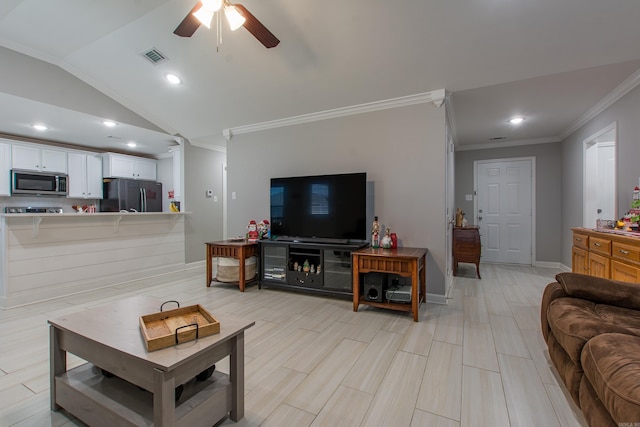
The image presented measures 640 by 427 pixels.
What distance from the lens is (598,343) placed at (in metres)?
1.27

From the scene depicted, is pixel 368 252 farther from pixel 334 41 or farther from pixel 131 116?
pixel 131 116

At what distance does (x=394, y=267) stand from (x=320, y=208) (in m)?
1.20

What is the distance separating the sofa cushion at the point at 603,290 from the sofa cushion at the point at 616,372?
0.57 meters

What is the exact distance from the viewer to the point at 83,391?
4.61ft

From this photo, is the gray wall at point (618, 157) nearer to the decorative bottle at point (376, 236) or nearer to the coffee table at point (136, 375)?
the decorative bottle at point (376, 236)

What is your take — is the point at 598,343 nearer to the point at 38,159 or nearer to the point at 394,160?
the point at 394,160

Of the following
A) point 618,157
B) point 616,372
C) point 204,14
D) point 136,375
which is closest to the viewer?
point 616,372

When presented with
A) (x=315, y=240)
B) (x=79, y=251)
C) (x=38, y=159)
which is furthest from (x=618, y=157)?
(x=38, y=159)

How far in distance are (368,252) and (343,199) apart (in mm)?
754

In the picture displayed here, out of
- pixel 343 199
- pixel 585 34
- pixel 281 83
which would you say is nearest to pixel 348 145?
pixel 343 199

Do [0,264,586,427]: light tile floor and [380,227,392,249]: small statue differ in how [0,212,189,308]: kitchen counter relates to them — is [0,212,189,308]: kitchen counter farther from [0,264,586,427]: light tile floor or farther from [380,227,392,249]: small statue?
[380,227,392,249]: small statue

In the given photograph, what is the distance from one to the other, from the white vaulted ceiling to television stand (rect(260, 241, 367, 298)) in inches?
69.8

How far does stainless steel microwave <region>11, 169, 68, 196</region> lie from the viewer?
460cm

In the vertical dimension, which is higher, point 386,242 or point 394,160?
point 394,160
